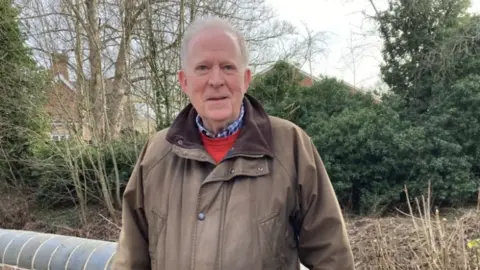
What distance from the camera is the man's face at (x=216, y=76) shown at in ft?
5.05

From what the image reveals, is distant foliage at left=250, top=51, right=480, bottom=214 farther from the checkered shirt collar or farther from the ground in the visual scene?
the checkered shirt collar

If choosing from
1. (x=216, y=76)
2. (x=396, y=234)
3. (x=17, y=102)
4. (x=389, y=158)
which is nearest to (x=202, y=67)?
(x=216, y=76)

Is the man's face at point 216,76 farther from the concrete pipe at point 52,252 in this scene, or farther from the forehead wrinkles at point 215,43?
the concrete pipe at point 52,252

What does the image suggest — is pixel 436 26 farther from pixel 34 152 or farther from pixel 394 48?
pixel 34 152

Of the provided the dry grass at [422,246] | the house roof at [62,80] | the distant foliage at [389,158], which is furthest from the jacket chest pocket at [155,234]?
the distant foliage at [389,158]

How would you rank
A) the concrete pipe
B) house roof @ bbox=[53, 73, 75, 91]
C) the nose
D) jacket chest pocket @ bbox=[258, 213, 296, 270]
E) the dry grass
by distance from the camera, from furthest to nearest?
house roof @ bbox=[53, 73, 75, 91], the dry grass, the concrete pipe, the nose, jacket chest pocket @ bbox=[258, 213, 296, 270]

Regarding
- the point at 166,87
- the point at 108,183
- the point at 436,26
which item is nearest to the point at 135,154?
the point at 108,183

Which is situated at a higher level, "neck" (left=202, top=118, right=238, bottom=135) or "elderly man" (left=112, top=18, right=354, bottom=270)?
"neck" (left=202, top=118, right=238, bottom=135)

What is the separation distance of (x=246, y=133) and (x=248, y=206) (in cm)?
26

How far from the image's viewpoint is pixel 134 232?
1665mm

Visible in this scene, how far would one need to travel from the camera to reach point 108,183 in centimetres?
888

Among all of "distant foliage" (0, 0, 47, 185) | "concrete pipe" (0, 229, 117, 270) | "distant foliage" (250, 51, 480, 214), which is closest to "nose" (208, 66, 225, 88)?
"concrete pipe" (0, 229, 117, 270)

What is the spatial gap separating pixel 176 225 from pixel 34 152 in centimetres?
870

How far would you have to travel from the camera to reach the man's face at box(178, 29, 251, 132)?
1.54 meters
